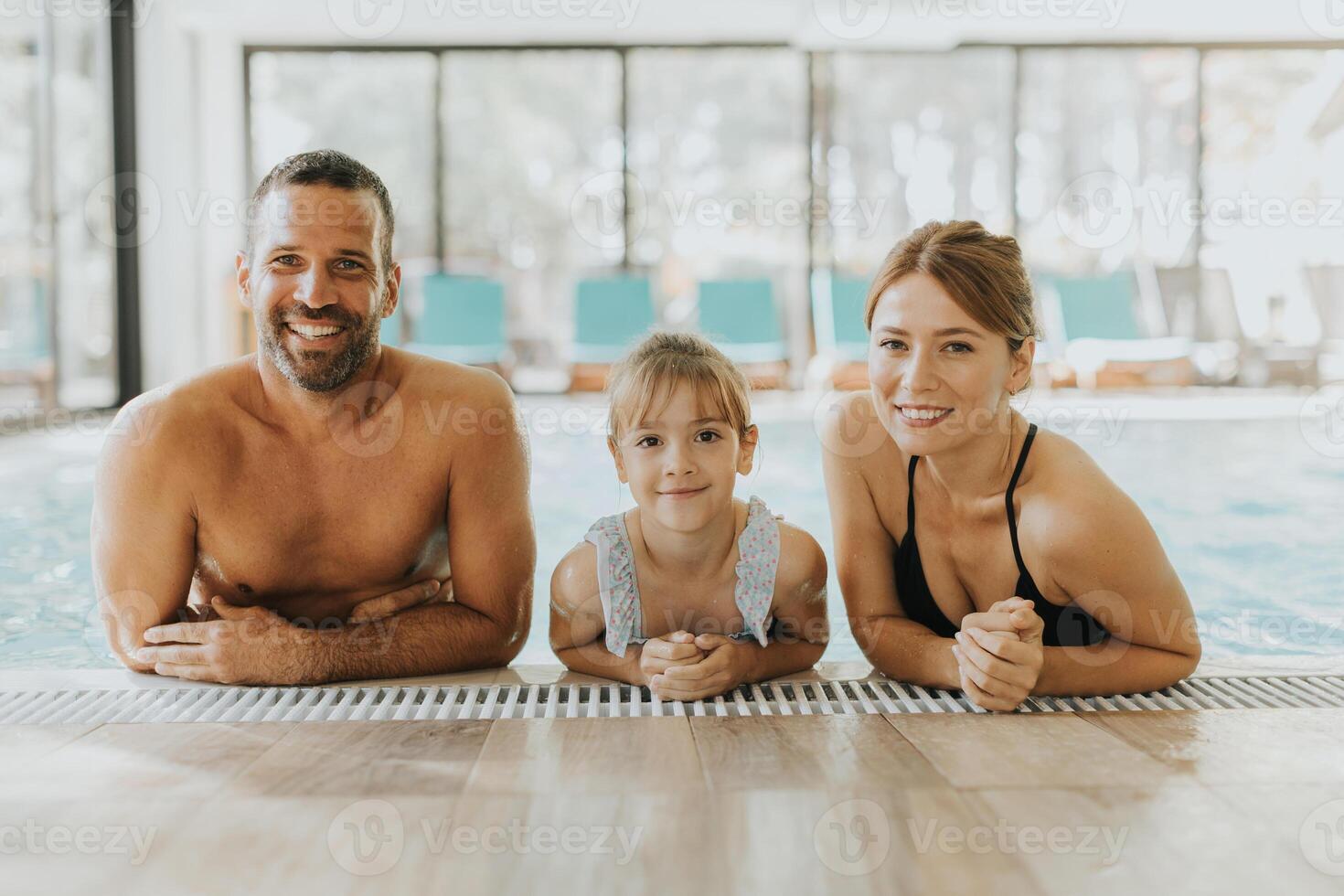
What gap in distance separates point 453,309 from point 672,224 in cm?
216

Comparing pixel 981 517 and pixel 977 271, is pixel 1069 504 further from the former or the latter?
pixel 977 271

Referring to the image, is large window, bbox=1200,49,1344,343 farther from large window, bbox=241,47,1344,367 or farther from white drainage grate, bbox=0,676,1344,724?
white drainage grate, bbox=0,676,1344,724

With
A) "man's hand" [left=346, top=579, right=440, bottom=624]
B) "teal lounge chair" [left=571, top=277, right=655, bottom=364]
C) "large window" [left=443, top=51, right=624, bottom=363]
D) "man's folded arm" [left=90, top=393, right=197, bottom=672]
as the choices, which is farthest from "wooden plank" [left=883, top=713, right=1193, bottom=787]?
"large window" [left=443, top=51, right=624, bottom=363]

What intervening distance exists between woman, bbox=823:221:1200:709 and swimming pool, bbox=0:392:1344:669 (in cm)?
81

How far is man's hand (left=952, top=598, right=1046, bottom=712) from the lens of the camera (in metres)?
1.92

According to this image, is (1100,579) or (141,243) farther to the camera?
(141,243)

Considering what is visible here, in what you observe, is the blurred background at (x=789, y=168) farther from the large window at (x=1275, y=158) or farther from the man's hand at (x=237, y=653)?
the man's hand at (x=237, y=653)

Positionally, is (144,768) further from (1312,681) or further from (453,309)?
(453,309)

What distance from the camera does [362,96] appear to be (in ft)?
34.4

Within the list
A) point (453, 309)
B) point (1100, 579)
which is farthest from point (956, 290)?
point (453, 309)

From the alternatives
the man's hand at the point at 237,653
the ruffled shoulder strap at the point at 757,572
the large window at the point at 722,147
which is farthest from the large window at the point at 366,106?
the ruffled shoulder strap at the point at 757,572

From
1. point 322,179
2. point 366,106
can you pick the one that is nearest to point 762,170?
point 366,106

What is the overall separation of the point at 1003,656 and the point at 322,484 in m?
1.41

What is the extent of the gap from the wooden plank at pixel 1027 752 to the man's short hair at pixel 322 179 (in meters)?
1.45
